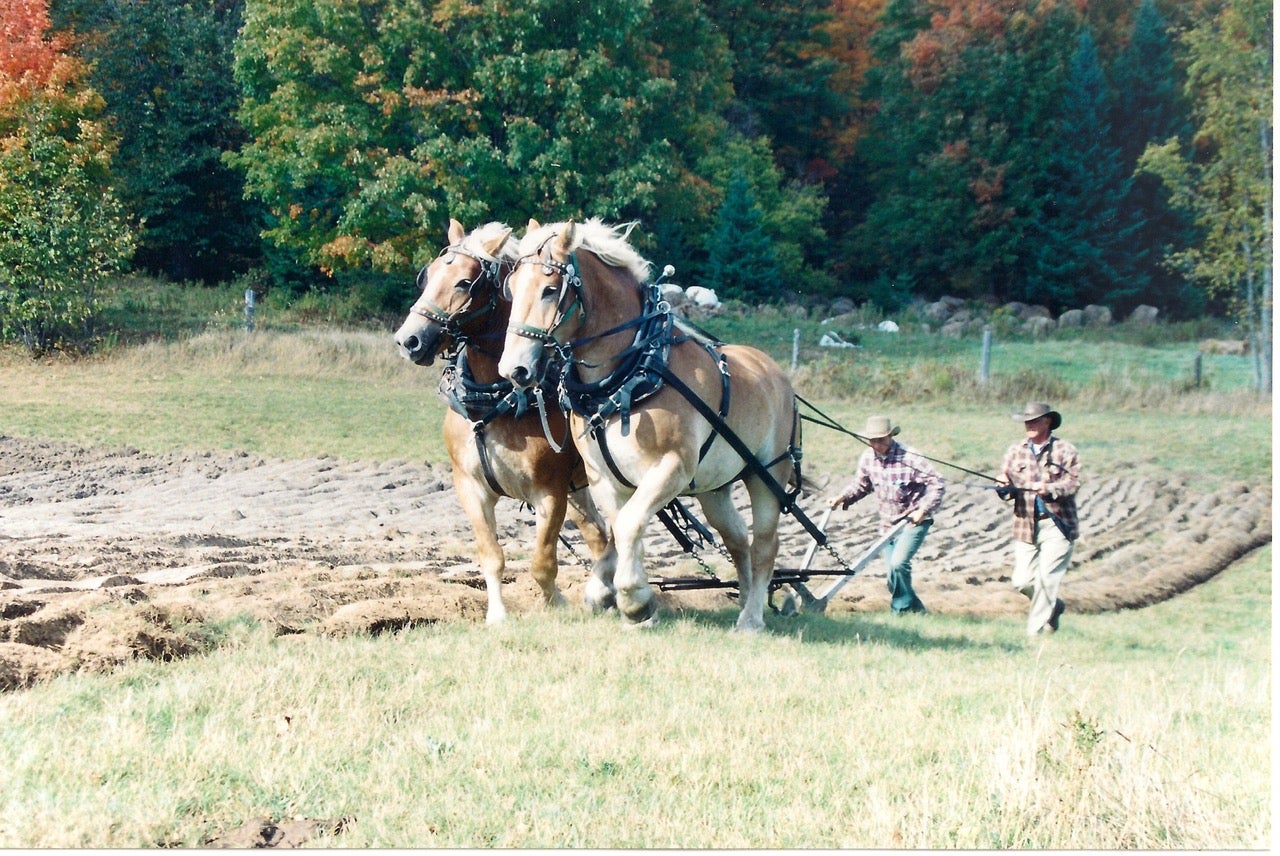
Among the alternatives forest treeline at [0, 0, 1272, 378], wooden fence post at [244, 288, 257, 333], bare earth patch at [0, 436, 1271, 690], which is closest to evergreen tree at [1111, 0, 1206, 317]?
forest treeline at [0, 0, 1272, 378]

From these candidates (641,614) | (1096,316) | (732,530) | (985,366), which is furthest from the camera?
(1096,316)

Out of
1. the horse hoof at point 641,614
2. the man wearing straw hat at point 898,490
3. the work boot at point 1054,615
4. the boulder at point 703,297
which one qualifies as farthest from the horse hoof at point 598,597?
the boulder at point 703,297

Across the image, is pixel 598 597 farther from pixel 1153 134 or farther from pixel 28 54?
pixel 1153 134

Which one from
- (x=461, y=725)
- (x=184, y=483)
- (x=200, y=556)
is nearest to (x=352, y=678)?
(x=461, y=725)

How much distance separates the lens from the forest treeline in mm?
16875

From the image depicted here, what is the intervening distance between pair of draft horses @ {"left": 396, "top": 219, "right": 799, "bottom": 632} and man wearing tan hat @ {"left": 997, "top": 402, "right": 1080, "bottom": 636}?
1.78 metres

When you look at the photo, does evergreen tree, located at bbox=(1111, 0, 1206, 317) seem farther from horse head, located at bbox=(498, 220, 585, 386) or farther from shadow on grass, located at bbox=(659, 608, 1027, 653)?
horse head, located at bbox=(498, 220, 585, 386)

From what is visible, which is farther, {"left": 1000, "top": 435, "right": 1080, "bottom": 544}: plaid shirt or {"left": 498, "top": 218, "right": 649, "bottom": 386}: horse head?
{"left": 1000, "top": 435, "right": 1080, "bottom": 544}: plaid shirt

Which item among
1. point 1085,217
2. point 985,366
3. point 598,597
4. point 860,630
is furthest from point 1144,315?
point 598,597

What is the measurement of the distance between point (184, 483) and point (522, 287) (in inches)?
324

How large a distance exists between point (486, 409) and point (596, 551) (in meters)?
1.39

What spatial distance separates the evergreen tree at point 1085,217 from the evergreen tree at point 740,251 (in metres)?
5.88

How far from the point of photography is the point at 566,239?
23.0 feet

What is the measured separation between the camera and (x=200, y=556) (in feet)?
32.0
